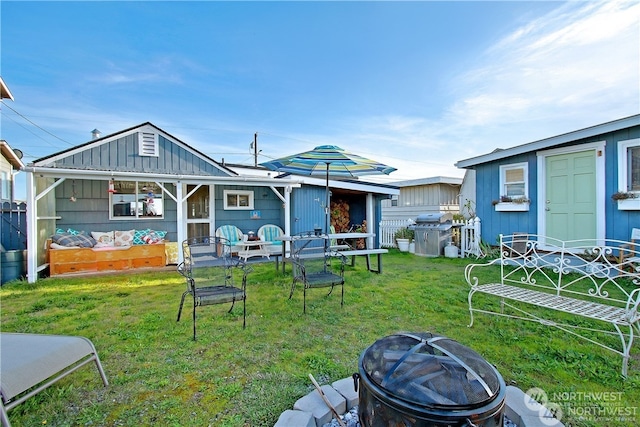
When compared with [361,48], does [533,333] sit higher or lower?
lower

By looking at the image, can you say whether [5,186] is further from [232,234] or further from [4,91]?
[232,234]

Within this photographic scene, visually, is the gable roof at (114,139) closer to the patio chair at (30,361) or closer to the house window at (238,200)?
the house window at (238,200)

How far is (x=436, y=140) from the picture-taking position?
14.3m

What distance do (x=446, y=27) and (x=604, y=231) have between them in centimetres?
506

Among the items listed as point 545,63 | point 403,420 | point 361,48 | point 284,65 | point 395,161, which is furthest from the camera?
point 395,161

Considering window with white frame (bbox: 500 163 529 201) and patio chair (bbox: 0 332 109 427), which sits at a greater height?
window with white frame (bbox: 500 163 529 201)

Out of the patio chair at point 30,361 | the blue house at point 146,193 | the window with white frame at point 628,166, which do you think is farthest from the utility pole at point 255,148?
the patio chair at point 30,361

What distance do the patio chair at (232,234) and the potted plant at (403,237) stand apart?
5.13 metres

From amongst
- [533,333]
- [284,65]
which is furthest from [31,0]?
[533,333]

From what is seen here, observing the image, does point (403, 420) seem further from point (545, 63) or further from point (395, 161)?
point (395, 161)

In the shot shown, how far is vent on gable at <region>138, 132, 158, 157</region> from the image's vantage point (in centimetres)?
762

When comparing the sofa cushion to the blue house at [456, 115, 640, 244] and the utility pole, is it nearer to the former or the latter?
the blue house at [456, 115, 640, 244]

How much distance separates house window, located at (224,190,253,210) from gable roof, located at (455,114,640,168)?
6171 mm
